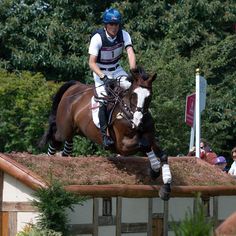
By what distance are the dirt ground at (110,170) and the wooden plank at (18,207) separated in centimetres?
41

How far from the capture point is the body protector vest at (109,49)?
41.3ft

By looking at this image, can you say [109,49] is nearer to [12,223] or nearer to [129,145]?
[129,145]

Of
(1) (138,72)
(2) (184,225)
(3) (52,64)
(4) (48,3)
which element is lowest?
(2) (184,225)

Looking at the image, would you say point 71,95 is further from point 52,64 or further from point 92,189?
point 52,64

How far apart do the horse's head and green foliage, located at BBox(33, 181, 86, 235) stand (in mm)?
1354

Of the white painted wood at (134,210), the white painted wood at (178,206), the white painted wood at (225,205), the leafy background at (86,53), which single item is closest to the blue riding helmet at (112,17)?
the white painted wood at (134,210)

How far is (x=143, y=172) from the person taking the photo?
1319 centimetres

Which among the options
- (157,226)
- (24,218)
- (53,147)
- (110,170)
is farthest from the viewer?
(53,147)

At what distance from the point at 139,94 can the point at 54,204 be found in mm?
1854

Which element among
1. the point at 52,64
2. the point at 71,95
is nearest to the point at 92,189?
the point at 71,95

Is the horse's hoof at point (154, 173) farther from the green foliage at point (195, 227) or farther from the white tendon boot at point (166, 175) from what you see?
the green foliage at point (195, 227)

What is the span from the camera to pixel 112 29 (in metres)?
12.6

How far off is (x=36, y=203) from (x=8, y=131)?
32.3 ft

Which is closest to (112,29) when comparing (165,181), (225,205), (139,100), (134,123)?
(139,100)
